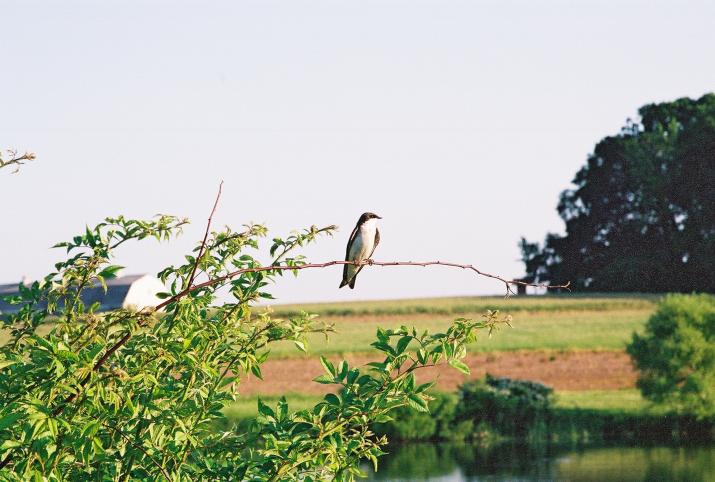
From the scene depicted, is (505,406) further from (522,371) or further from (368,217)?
(368,217)

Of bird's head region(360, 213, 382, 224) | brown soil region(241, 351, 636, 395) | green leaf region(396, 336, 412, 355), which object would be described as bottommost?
brown soil region(241, 351, 636, 395)

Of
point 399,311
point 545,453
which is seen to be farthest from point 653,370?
point 399,311

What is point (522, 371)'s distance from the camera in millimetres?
39062

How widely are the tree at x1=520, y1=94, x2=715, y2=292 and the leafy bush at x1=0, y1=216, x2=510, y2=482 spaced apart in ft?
196

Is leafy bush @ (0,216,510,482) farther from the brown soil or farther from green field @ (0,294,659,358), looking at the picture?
green field @ (0,294,659,358)

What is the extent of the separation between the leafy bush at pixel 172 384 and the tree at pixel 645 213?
2348 inches

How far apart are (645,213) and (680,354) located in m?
34.4

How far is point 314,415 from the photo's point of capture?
4277 mm

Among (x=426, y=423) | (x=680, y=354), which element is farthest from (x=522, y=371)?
(x=680, y=354)

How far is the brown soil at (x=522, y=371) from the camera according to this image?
38.2 meters

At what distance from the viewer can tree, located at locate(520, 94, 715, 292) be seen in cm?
6353

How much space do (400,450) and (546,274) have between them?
37.0m

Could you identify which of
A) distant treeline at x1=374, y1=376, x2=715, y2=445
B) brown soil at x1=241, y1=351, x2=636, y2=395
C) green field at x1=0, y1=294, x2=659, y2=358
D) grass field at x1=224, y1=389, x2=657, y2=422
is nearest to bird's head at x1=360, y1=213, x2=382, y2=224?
grass field at x1=224, y1=389, x2=657, y2=422

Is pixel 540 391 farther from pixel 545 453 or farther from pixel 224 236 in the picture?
pixel 224 236
